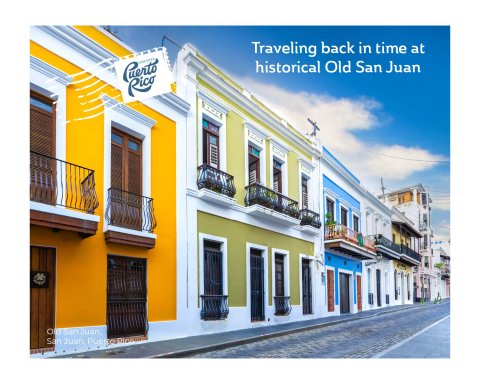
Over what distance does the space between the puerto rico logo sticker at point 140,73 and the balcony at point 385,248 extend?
12.0 m

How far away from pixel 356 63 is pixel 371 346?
14.8 ft


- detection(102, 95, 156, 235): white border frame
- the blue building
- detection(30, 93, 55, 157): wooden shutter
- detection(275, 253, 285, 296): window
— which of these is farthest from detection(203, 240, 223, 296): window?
detection(30, 93, 55, 157): wooden shutter

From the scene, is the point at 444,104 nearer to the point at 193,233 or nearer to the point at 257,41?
the point at 257,41

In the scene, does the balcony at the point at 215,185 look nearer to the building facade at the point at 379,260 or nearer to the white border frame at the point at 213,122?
the white border frame at the point at 213,122

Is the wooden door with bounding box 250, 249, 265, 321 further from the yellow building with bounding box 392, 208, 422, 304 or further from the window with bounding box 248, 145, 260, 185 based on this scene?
the yellow building with bounding box 392, 208, 422, 304

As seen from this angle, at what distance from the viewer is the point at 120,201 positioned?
29.7 feet

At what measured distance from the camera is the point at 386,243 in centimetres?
2048

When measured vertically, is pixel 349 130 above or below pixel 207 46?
below

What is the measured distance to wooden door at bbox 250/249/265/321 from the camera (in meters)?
10.8

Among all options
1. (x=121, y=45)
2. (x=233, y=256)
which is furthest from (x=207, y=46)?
(x=233, y=256)

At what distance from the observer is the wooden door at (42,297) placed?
7.20 metres

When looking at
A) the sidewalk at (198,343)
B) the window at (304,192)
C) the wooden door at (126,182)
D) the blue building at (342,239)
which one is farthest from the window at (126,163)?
the window at (304,192)

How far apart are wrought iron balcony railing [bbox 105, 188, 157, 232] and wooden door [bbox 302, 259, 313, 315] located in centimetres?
403

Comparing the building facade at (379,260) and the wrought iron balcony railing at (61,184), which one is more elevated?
the wrought iron balcony railing at (61,184)
